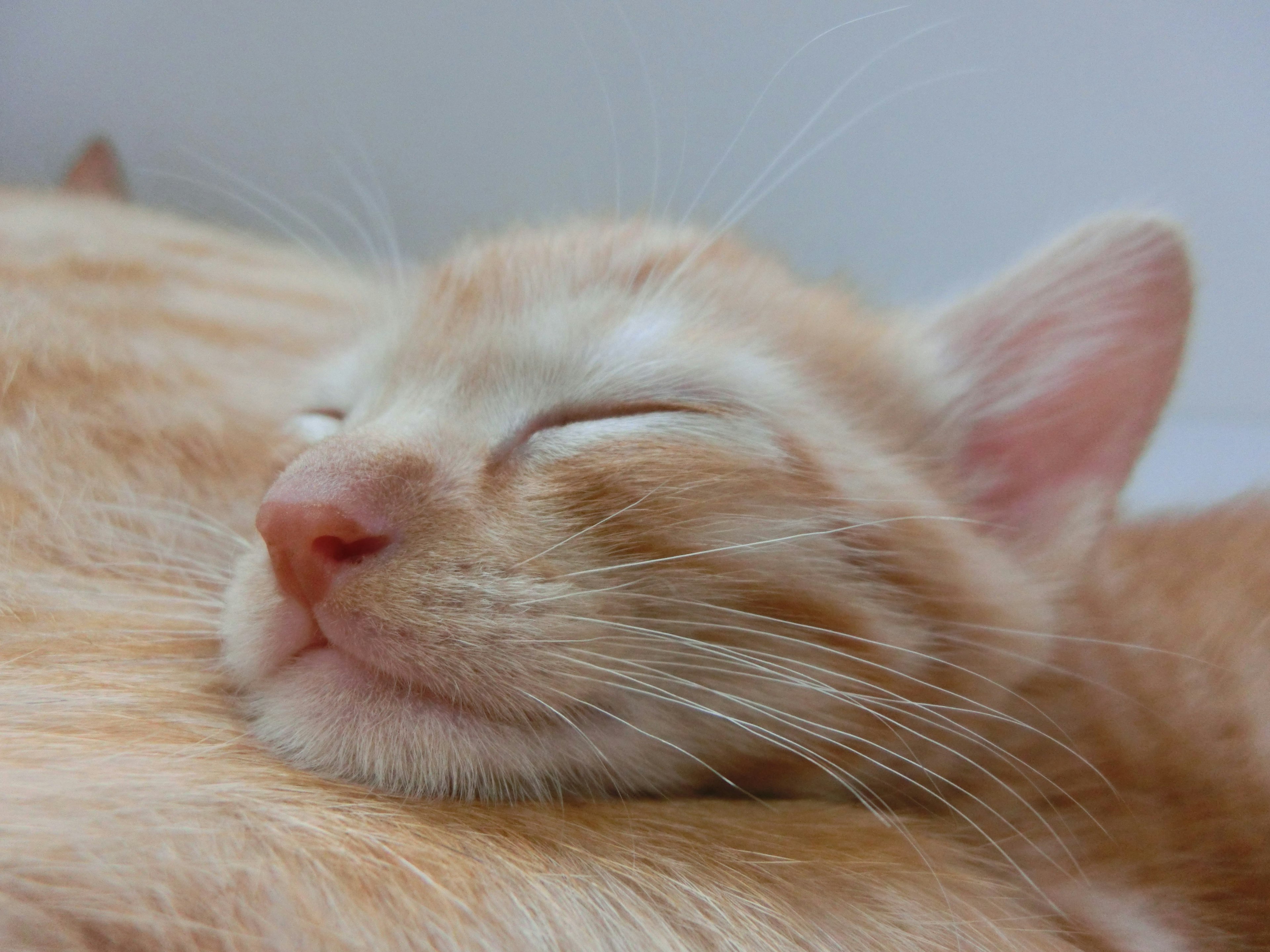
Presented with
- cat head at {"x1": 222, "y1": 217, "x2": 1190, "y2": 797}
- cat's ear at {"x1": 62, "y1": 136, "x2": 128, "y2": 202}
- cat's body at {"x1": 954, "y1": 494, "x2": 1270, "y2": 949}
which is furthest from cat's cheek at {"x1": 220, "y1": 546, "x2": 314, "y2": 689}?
cat's ear at {"x1": 62, "y1": 136, "x2": 128, "y2": 202}

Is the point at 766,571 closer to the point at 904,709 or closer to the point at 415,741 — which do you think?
the point at 904,709

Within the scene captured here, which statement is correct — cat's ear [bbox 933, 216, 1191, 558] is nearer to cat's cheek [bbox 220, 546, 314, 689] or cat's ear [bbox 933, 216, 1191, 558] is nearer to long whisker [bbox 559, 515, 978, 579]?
long whisker [bbox 559, 515, 978, 579]

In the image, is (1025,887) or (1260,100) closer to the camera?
(1025,887)

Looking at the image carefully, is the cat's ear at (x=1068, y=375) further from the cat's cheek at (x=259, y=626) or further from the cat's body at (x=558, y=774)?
the cat's cheek at (x=259, y=626)

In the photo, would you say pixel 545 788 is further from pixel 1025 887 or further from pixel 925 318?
pixel 925 318

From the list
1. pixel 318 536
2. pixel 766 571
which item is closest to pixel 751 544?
pixel 766 571

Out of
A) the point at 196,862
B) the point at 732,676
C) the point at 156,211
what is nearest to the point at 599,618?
the point at 732,676
